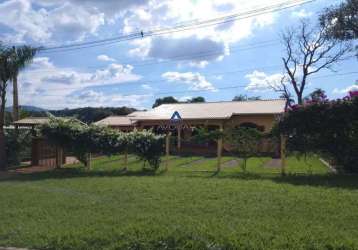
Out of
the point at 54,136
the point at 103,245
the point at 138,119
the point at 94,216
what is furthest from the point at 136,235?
the point at 138,119

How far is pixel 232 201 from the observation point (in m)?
9.22

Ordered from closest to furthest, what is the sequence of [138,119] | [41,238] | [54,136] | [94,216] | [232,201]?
[41,238]
[94,216]
[232,201]
[54,136]
[138,119]

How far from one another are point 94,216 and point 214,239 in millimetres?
2711

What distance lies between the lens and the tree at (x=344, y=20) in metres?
23.8

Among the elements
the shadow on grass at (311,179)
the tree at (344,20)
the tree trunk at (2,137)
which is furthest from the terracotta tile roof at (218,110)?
the shadow on grass at (311,179)

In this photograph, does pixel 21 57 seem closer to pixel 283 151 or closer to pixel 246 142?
pixel 246 142

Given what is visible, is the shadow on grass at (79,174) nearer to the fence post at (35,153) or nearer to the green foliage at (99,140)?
the green foliage at (99,140)

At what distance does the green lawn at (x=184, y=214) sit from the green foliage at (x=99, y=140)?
406cm

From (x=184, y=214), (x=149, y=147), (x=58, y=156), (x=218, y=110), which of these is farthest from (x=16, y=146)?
(x=218, y=110)

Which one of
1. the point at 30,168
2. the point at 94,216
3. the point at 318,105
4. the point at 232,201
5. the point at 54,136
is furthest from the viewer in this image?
the point at 30,168

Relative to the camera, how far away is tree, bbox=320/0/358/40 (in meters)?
23.8

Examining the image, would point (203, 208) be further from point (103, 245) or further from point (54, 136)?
point (54, 136)

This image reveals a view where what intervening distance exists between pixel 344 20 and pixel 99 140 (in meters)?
15.1

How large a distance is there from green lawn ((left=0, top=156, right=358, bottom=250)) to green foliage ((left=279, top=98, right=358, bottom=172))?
1308 mm
